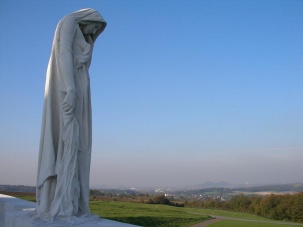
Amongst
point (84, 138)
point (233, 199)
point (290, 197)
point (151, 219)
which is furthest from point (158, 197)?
point (84, 138)

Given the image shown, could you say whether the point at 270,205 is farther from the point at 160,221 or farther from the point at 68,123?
the point at 68,123

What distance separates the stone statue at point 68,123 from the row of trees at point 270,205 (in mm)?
37714

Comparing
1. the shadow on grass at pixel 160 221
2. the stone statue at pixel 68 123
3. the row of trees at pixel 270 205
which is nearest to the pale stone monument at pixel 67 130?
the stone statue at pixel 68 123

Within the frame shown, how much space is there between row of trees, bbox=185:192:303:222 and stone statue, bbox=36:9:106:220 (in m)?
37.7

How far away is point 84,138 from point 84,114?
0.44m

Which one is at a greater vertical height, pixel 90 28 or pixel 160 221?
pixel 90 28

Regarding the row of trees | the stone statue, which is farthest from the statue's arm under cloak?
the row of trees

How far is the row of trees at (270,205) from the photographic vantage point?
38625 mm

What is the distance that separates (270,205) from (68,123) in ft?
135

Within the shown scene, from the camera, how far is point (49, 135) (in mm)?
6152

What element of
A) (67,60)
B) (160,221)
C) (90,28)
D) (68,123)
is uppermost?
(90,28)

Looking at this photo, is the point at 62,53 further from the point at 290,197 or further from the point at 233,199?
the point at 233,199

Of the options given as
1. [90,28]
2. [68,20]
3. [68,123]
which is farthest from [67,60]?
[68,123]

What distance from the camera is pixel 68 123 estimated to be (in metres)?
5.91
